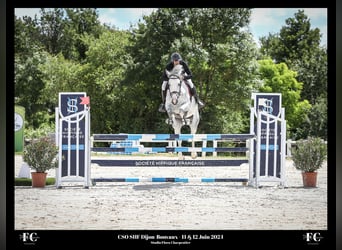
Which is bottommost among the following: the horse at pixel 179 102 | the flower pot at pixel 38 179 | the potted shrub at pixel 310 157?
the flower pot at pixel 38 179

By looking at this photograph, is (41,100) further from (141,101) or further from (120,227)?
(120,227)

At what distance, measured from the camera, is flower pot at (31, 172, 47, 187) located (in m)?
6.26

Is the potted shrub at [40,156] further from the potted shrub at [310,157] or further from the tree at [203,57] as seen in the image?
the tree at [203,57]

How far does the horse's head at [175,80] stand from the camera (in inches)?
289

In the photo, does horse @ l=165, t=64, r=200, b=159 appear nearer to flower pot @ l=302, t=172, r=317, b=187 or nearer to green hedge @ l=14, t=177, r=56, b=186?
flower pot @ l=302, t=172, r=317, b=187

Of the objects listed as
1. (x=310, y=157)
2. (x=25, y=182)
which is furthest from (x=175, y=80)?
(x=25, y=182)

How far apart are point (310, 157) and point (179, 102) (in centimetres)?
227
